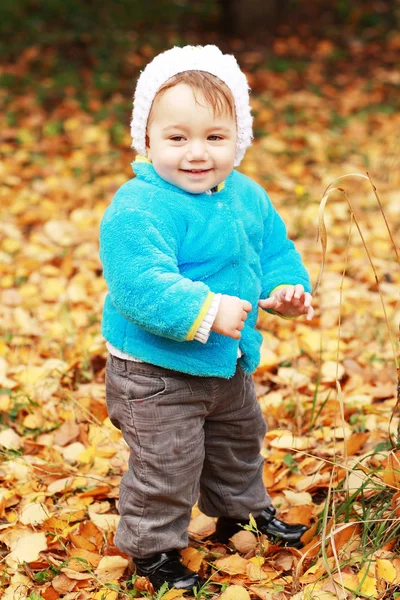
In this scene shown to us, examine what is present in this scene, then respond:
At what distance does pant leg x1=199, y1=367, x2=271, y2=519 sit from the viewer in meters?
2.15

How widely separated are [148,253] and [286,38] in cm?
739

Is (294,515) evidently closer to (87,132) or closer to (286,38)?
(87,132)

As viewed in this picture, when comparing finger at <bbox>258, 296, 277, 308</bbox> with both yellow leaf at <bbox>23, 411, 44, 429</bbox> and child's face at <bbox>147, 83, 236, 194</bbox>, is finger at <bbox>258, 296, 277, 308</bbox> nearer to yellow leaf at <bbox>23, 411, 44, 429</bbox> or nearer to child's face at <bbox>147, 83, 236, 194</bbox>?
child's face at <bbox>147, 83, 236, 194</bbox>

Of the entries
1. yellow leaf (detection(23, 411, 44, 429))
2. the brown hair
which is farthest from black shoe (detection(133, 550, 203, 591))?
the brown hair

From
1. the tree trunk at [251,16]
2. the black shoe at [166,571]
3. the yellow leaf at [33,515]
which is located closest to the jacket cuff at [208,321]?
the black shoe at [166,571]

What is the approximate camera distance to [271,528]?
7.68ft

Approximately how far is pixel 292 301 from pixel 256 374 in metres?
1.23

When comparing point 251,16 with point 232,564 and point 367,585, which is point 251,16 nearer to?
point 232,564

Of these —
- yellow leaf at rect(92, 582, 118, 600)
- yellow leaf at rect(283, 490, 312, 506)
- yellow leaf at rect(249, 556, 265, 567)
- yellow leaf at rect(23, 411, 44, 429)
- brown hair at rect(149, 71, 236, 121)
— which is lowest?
yellow leaf at rect(92, 582, 118, 600)

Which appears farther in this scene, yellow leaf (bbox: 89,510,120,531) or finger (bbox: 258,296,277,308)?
yellow leaf (bbox: 89,510,120,531)

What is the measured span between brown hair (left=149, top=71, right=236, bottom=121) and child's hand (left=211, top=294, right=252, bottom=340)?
1.47ft

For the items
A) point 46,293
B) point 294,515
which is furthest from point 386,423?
point 46,293

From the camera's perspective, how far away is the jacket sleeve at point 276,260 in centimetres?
212

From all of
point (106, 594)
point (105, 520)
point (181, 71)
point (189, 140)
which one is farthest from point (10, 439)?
point (181, 71)
